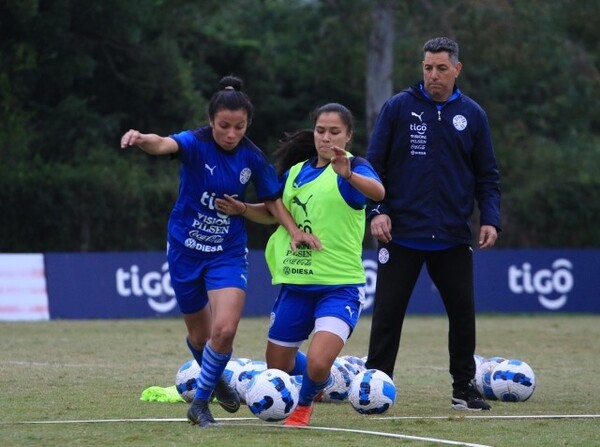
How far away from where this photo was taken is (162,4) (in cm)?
3122

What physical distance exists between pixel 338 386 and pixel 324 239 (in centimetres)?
173

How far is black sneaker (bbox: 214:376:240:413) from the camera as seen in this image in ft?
27.8

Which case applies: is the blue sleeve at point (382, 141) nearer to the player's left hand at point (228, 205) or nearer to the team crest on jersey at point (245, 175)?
the team crest on jersey at point (245, 175)

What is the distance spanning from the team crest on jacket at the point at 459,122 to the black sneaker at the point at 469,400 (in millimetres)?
1819

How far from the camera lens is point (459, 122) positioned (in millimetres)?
9367

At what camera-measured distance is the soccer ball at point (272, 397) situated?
787 cm

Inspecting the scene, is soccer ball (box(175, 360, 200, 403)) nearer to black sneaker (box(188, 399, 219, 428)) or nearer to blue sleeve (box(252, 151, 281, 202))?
black sneaker (box(188, 399, 219, 428))

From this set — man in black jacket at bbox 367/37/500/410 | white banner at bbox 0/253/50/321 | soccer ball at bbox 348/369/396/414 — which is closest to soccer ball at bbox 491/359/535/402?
man in black jacket at bbox 367/37/500/410

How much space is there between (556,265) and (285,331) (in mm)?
17079

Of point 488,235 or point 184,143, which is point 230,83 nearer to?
point 184,143

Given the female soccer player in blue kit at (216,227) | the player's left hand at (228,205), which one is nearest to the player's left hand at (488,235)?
the female soccer player in blue kit at (216,227)

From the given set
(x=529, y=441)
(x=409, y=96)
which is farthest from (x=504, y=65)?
(x=529, y=441)

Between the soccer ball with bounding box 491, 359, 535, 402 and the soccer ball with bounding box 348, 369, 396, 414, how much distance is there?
141cm

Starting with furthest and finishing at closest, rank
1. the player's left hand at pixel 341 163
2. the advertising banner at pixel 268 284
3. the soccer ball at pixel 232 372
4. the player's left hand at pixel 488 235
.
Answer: the advertising banner at pixel 268 284
the player's left hand at pixel 488 235
the soccer ball at pixel 232 372
the player's left hand at pixel 341 163
